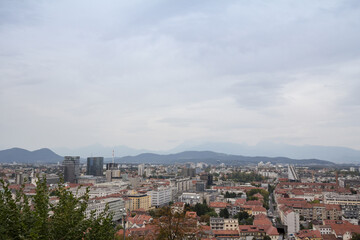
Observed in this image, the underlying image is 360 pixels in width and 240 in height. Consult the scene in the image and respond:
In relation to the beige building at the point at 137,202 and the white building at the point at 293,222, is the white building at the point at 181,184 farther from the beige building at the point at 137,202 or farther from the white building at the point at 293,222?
the white building at the point at 293,222

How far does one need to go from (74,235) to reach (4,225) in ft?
2.87

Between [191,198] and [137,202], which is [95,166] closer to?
[191,198]

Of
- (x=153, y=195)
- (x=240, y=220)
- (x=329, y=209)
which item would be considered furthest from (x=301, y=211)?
(x=153, y=195)

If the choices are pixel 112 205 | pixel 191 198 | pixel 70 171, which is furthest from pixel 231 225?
pixel 70 171

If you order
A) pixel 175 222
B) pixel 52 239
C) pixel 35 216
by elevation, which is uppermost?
pixel 35 216

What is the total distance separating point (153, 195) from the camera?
1281 inches

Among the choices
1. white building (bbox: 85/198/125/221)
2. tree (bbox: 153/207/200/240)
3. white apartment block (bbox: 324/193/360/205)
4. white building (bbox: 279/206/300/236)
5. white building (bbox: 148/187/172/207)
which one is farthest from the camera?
white building (bbox: 148/187/172/207)

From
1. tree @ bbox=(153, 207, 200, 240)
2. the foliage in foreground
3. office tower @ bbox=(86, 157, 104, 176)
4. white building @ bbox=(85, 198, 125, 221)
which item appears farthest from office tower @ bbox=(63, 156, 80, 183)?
the foliage in foreground

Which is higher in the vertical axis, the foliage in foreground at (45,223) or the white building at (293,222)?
the foliage in foreground at (45,223)

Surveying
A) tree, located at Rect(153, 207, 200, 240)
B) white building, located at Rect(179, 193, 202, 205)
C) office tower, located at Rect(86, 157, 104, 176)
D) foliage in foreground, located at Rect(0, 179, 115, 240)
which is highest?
foliage in foreground, located at Rect(0, 179, 115, 240)

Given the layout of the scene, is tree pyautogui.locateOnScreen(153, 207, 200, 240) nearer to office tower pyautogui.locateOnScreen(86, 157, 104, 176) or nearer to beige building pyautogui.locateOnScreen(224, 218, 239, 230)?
beige building pyautogui.locateOnScreen(224, 218, 239, 230)

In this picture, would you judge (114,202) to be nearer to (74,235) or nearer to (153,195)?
(153,195)

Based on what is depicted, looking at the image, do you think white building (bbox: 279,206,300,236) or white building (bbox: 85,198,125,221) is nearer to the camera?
white building (bbox: 279,206,300,236)

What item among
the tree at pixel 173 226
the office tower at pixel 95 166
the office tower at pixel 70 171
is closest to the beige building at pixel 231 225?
the tree at pixel 173 226
